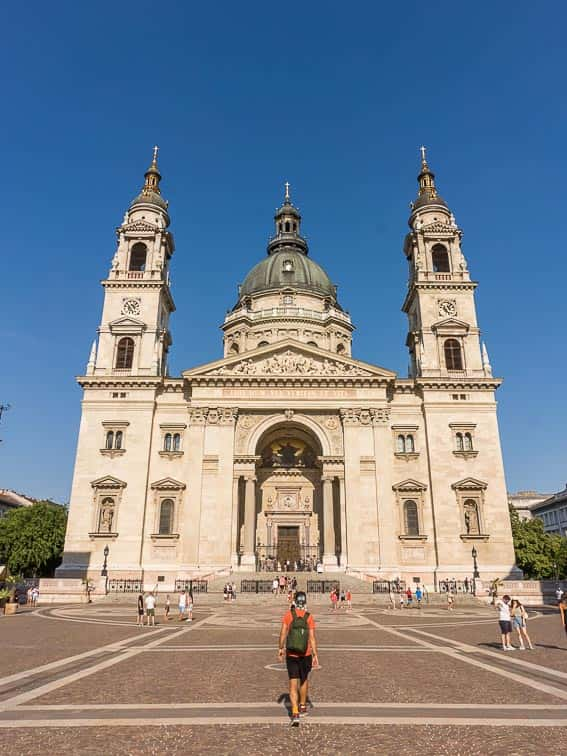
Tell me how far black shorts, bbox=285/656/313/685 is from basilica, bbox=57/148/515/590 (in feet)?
111

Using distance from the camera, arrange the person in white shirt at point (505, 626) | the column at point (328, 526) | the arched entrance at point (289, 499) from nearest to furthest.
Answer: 1. the person in white shirt at point (505, 626)
2. the column at point (328, 526)
3. the arched entrance at point (289, 499)

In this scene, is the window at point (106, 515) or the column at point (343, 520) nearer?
the column at point (343, 520)

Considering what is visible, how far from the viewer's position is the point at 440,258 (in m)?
52.6

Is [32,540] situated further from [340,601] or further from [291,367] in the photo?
[340,601]

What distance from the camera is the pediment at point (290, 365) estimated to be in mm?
45344

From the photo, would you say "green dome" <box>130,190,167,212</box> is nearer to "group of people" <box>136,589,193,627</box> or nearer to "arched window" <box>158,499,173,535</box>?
"arched window" <box>158,499,173,535</box>

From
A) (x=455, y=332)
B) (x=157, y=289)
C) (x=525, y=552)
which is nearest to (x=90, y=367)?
(x=157, y=289)

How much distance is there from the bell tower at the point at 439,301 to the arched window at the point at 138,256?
2510cm

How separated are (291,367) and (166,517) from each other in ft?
50.7

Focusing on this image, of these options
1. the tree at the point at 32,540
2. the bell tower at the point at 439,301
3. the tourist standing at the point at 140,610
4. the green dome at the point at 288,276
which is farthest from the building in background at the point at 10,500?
the tourist standing at the point at 140,610

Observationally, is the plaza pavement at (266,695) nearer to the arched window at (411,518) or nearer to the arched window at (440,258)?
the arched window at (411,518)

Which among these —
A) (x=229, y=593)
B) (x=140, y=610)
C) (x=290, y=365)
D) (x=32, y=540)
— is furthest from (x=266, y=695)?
(x=32, y=540)

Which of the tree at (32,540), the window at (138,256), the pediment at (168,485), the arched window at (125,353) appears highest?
the window at (138,256)

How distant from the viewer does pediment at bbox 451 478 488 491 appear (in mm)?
42500
